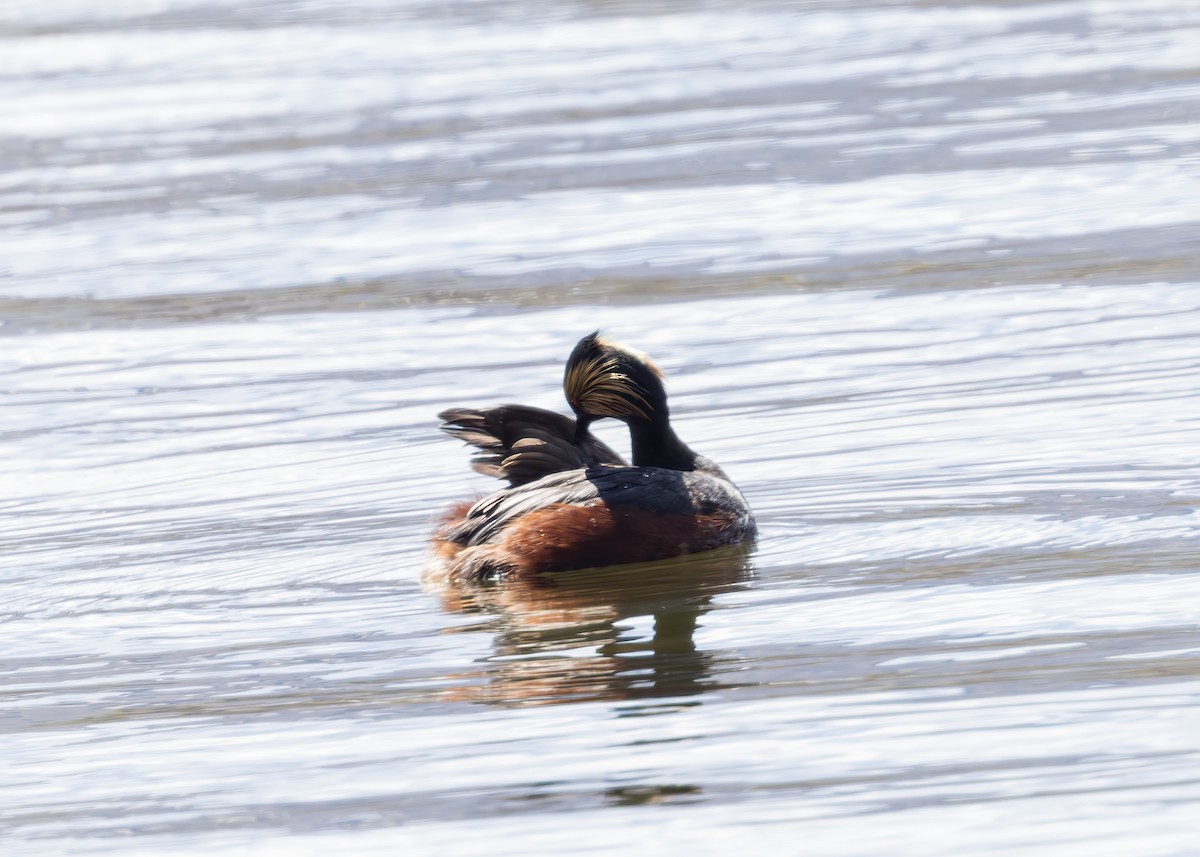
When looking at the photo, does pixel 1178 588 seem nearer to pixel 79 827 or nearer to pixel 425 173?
pixel 79 827

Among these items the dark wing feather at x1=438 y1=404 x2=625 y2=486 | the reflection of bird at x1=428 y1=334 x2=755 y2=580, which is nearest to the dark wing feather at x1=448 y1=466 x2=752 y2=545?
the reflection of bird at x1=428 y1=334 x2=755 y2=580

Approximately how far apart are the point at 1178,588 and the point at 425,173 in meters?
9.61

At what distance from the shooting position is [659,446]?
26.1ft

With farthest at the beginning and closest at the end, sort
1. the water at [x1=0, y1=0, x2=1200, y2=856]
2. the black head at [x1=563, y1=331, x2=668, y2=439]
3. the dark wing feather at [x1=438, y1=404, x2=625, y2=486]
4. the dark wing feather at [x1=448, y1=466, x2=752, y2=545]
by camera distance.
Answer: the dark wing feather at [x1=438, y1=404, x2=625, y2=486] < the black head at [x1=563, y1=331, x2=668, y2=439] < the dark wing feather at [x1=448, y1=466, x2=752, y2=545] < the water at [x1=0, y1=0, x2=1200, y2=856]

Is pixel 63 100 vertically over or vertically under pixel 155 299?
over

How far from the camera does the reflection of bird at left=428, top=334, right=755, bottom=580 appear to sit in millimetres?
7379

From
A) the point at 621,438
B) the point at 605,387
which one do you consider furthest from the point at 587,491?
Result: the point at 621,438

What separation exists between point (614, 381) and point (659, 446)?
366 mm

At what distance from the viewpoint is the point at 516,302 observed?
12047mm

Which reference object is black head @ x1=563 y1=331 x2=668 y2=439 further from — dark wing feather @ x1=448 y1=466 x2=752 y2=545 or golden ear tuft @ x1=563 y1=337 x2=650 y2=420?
dark wing feather @ x1=448 y1=466 x2=752 y2=545

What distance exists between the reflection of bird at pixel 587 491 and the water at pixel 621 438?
15 centimetres

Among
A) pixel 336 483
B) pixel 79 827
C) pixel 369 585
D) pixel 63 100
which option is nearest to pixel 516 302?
pixel 336 483

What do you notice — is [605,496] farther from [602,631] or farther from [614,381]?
[602,631]

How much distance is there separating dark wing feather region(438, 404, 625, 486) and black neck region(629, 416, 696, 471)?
19 centimetres
